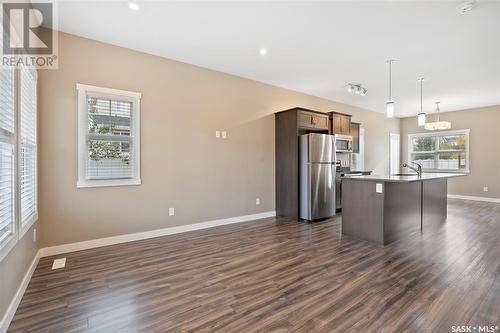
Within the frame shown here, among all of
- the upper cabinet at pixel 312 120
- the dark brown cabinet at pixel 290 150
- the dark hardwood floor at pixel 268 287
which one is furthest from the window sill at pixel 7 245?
the upper cabinet at pixel 312 120

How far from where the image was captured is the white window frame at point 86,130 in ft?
10.8

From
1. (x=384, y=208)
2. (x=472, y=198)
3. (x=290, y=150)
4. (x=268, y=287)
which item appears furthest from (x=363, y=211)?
(x=472, y=198)

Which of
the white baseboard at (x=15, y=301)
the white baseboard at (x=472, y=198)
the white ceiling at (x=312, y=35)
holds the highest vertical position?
the white ceiling at (x=312, y=35)

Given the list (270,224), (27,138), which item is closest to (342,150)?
(270,224)

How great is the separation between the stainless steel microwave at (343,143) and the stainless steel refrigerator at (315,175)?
0.70 m

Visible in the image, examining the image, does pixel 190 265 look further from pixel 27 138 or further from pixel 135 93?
pixel 135 93

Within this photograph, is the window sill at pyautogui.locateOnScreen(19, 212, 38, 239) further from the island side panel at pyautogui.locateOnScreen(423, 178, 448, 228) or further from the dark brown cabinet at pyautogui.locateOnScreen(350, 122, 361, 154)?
the dark brown cabinet at pyautogui.locateOnScreen(350, 122, 361, 154)

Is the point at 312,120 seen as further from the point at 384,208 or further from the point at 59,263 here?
the point at 59,263

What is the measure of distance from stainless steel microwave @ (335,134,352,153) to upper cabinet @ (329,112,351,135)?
0.13 meters

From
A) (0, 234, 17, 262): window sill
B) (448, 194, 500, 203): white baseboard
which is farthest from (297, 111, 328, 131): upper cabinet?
(448, 194, 500, 203): white baseboard

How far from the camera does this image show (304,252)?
320 centimetres

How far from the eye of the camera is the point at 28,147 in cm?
261

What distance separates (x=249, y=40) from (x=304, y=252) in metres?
2.97

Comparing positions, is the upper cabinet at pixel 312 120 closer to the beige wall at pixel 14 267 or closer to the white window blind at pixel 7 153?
the white window blind at pixel 7 153
